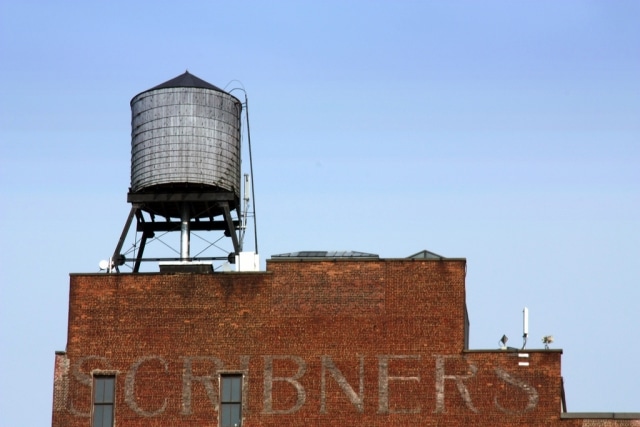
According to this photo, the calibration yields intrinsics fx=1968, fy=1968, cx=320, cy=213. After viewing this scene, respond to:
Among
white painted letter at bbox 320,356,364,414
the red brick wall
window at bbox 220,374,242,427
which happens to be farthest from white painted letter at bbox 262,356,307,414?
window at bbox 220,374,242,427

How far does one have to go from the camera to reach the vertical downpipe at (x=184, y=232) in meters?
78.6

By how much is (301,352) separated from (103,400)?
7.82 meters

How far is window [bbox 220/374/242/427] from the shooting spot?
7488 centimetres

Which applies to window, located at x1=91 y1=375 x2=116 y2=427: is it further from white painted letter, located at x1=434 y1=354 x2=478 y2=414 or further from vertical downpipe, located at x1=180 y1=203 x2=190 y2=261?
white painted letter, located at x1=434 y1=354 x2=478 y2=414

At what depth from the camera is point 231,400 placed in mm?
75188

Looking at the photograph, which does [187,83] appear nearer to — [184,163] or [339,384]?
[184,163]

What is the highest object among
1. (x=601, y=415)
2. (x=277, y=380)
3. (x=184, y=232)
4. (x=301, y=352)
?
(x=184, y=232)

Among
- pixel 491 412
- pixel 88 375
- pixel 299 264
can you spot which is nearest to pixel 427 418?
pixel 491 412

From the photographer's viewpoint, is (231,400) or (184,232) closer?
(231,400)

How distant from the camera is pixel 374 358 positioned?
75.1 meters

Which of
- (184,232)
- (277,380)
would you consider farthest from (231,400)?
(184,232)

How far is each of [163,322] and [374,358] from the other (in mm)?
8267

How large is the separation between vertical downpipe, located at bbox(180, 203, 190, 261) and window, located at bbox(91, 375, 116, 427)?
20.0 ft

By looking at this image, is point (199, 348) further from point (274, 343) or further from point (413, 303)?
point (413, 303)
